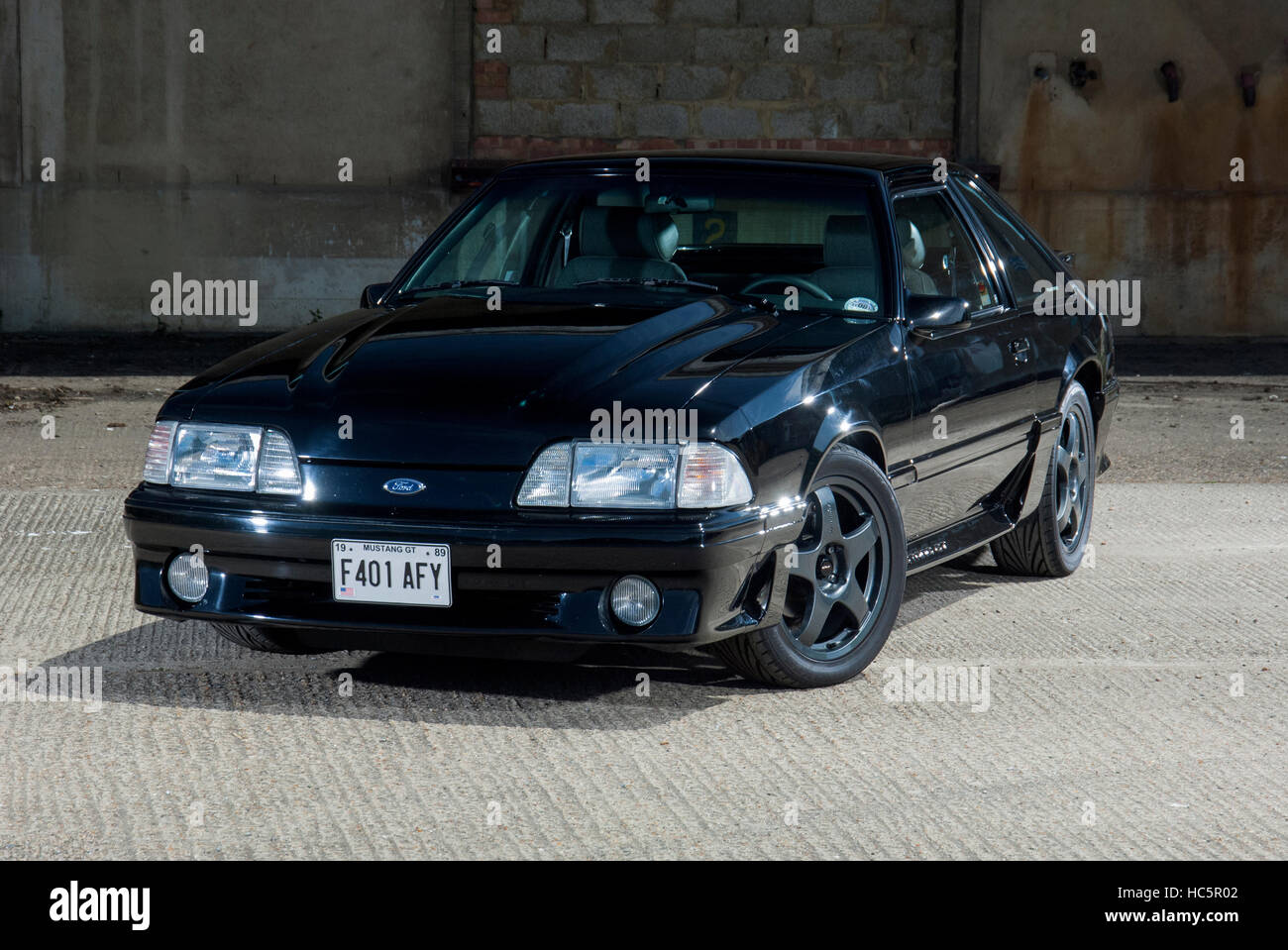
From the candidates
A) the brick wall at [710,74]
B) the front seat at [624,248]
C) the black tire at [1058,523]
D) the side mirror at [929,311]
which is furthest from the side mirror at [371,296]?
the brick wall at [710,74]

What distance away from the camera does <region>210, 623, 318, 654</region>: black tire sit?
4.88 metres

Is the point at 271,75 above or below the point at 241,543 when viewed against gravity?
above

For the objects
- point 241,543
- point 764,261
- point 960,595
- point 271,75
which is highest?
point 271,75

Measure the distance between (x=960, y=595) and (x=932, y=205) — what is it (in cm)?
132

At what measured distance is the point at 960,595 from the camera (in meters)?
6.12

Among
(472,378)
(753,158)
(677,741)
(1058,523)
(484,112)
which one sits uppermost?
(484,112)

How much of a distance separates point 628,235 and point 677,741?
181cm

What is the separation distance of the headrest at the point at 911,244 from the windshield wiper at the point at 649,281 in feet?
2.04

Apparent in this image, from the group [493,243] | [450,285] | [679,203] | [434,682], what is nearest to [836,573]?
[434,682]

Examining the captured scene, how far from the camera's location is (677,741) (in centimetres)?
432

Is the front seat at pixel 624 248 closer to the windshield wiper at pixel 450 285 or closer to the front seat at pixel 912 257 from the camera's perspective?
the windshield wiper at pixel 450 285

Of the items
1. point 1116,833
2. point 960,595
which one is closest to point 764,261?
point 960,595

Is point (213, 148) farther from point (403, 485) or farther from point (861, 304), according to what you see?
point (403, 485)

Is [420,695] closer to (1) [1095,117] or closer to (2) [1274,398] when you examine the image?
(2) [1274,398]
